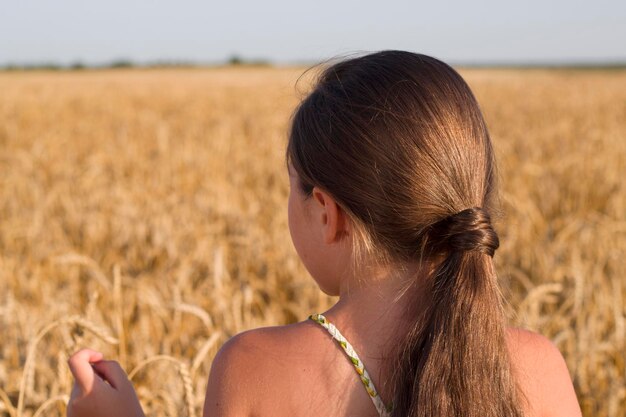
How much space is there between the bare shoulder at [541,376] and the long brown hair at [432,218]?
45mm

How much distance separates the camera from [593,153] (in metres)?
6.35

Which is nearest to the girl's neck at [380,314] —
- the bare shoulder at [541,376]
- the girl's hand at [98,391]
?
the bare shoulder at [541,376]

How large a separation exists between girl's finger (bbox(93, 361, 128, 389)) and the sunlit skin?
0.62ft

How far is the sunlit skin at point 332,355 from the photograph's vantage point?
1.04 meters

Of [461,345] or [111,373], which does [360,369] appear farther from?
[111,373]

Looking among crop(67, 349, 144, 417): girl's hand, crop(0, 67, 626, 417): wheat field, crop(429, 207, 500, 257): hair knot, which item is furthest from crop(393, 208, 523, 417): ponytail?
crop(67, 349, 144, 417): girl's hand

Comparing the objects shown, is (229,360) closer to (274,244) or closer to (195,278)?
(195,278)

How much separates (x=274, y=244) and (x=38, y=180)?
98.8 inches

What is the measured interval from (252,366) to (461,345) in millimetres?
264

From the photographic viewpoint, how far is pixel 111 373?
121 centimetres

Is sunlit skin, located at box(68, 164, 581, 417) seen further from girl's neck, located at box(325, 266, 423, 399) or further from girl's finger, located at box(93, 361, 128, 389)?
girl's finger, located at box(93, 361, 128, 389)

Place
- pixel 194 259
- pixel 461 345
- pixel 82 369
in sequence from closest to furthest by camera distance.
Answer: pixel 461 345, pixel 82 369, pixel 194 259

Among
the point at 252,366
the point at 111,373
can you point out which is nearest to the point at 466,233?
the point at 252,366

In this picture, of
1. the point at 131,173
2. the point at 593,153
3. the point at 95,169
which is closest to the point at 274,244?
the point at 95,169
